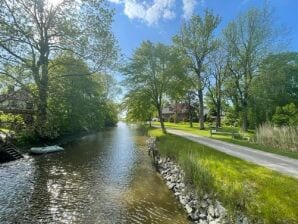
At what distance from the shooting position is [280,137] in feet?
57.6

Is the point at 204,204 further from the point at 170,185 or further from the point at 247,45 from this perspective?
the point at 247,45

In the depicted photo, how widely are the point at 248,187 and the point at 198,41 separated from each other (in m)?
33.4

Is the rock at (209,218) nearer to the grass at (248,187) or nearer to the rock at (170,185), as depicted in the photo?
the grass at (248,187)

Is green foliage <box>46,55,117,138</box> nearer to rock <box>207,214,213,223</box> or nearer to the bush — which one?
the bush

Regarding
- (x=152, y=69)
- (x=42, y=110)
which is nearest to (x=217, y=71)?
(x=152, y=69)

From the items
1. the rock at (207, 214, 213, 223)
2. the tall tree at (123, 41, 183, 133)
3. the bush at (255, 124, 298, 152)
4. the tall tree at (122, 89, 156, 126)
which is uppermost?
the tall tree at (123, 41, 183, 133)

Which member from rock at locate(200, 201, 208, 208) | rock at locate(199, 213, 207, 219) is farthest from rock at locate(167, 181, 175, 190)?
rock at locate(199, 213, 207, 219)

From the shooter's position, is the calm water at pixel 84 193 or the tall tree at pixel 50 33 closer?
the calm water at pixel 84 193

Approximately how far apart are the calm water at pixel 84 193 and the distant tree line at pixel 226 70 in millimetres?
14170

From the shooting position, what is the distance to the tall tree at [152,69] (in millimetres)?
30766

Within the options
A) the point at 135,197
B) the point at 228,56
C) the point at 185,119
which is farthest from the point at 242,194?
the point at 185,119

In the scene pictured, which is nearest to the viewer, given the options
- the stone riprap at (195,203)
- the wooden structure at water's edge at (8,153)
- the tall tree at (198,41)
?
the stone riprap at (195,203)

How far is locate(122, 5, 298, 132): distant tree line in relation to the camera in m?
31.0

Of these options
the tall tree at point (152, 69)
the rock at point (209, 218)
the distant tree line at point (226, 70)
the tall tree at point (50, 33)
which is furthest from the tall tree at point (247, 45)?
the rock at point (209, 218)
